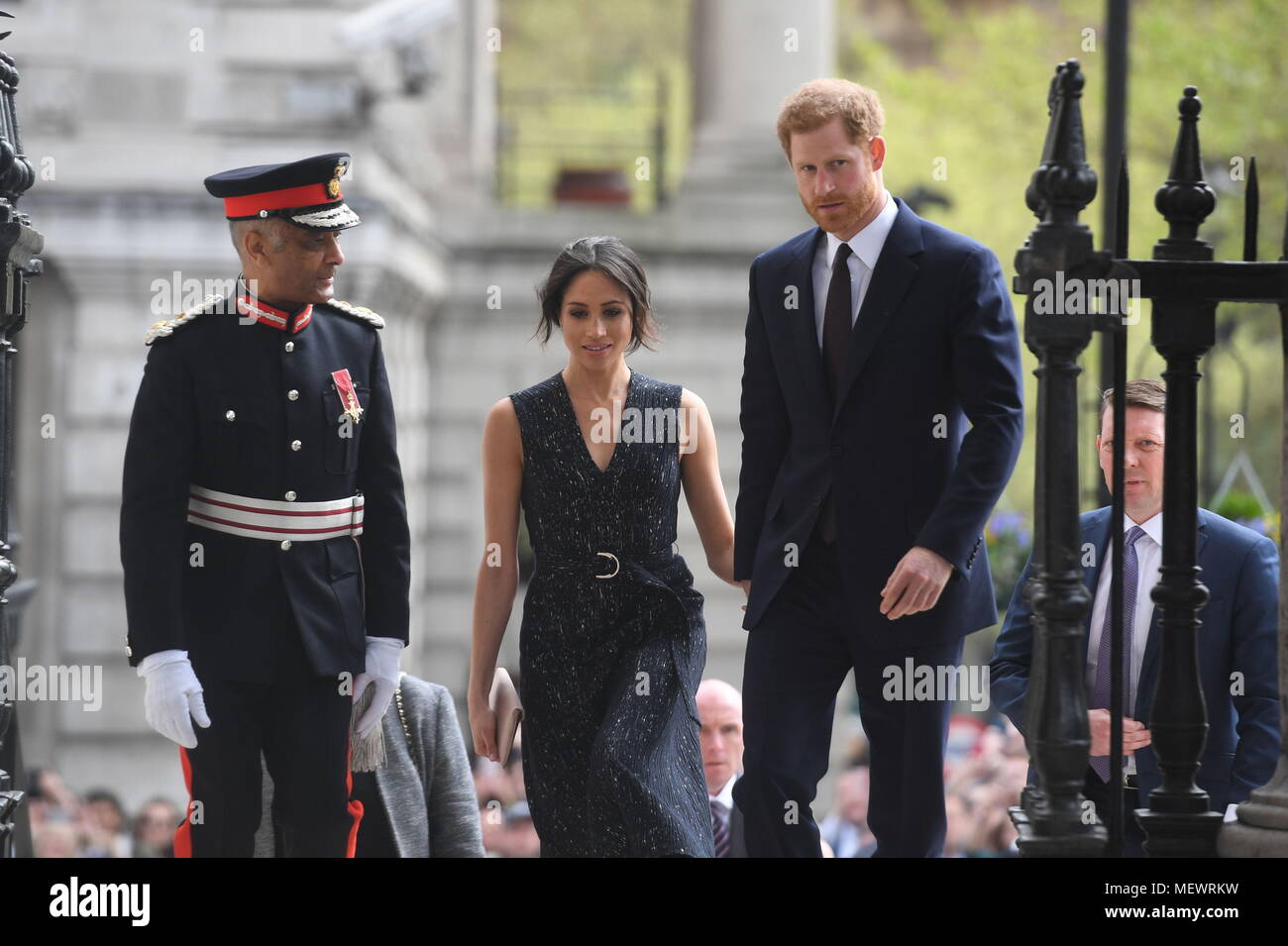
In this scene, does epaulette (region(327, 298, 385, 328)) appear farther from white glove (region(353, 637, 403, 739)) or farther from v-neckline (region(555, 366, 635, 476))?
white glove (region(353, 637, 403, 739))

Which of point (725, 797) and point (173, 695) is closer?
point (173, 695)

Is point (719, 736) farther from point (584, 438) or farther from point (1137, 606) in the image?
point (1137, 606)

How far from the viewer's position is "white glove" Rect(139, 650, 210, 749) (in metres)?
4.41

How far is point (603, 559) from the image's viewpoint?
4.93 meters

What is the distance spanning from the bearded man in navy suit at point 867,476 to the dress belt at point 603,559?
1.49ft

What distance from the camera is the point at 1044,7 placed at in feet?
95.1

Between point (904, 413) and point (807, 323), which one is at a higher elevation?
point (807, 323)

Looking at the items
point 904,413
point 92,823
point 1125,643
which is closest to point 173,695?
point 904,413

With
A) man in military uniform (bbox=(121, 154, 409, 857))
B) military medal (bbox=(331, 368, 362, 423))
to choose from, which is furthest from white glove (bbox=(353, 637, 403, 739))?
military medal (bbox=(331, 368, 362, 423))

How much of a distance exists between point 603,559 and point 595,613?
16cm

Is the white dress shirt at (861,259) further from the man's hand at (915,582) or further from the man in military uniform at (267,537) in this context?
the man in military uniform at (267,537)

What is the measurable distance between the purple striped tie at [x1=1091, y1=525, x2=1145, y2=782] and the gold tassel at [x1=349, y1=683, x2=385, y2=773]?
1.99 m
